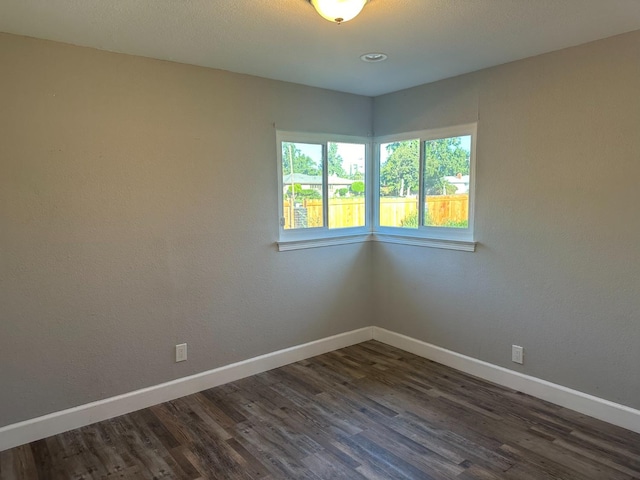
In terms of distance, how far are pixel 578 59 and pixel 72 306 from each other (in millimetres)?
3581

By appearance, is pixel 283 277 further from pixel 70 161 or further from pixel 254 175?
pixel 70 161

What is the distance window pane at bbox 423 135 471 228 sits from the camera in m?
3.45

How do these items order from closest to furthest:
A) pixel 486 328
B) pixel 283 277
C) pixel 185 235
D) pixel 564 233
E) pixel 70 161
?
pixel 70 161
pixel 564 233
pixel 185 235
pixel 486 328
pixel 283 277

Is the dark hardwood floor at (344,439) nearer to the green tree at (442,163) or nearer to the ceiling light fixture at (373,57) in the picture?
the green tree at (442,163)

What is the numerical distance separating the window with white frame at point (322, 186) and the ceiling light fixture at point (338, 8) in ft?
5.27

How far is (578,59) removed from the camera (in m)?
2.69

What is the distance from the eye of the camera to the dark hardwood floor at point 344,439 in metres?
2.29

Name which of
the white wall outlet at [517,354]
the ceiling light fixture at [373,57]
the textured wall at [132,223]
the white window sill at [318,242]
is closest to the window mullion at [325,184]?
the white window sill at [318,242]

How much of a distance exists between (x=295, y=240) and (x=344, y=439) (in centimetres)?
168

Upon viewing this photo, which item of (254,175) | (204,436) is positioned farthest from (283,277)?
(204,436)

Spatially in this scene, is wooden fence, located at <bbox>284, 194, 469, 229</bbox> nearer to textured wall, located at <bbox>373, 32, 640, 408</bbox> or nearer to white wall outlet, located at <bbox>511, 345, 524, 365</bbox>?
textured wall, located at <bbox>373, 32, 640, 408</bbox>

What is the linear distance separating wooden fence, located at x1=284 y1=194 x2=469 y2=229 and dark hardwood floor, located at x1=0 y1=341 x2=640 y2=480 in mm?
1351

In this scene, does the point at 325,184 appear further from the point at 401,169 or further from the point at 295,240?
the point at 401,169

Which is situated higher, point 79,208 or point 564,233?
point 79,208
